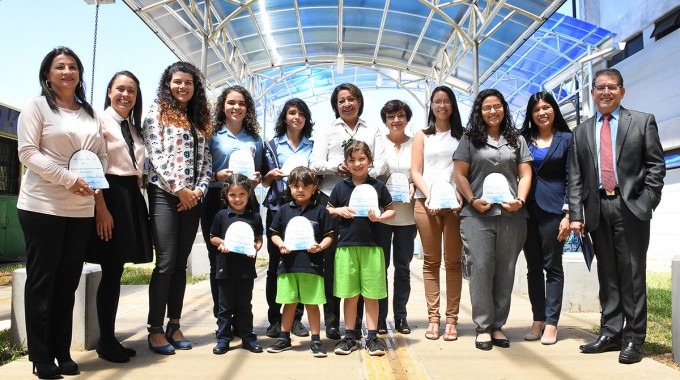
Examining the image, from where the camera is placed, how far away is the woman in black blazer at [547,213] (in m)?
4.38

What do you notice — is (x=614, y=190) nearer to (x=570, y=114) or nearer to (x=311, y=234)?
(x=311, y=234)

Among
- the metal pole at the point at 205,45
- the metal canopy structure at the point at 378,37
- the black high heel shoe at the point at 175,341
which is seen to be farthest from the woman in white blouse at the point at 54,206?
the metal canopy structure at the point at 378,37

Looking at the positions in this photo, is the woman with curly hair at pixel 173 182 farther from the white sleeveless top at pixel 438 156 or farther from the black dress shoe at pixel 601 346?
the black dress shoe at pixel 601 346

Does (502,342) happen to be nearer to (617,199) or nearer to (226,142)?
(617,199)

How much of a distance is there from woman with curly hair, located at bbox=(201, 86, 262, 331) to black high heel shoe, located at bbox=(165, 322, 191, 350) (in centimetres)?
48

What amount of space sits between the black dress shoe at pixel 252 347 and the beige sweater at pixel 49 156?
143 cm

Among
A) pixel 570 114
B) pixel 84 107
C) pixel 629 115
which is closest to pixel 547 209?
pixel 629 115

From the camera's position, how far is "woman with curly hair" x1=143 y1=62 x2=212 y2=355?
3963 millimetres

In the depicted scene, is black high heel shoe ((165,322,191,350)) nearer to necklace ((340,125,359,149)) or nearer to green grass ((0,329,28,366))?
green grass ((0,329,28,366))

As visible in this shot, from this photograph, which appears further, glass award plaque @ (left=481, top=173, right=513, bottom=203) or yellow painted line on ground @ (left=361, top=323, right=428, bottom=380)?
glass award plaque @ (left=481, top=173, right=513, bottom=203)

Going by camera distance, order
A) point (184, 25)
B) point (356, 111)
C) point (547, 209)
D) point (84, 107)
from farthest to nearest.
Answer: point (184, 25) → point (356, 111) → point (547, 209) → point (84, 107)

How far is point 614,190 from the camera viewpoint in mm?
4008

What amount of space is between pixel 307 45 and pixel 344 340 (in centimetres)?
1425

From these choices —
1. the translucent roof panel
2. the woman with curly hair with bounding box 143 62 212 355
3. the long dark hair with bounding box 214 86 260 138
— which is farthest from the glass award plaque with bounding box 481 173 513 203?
the translucent roof panel
